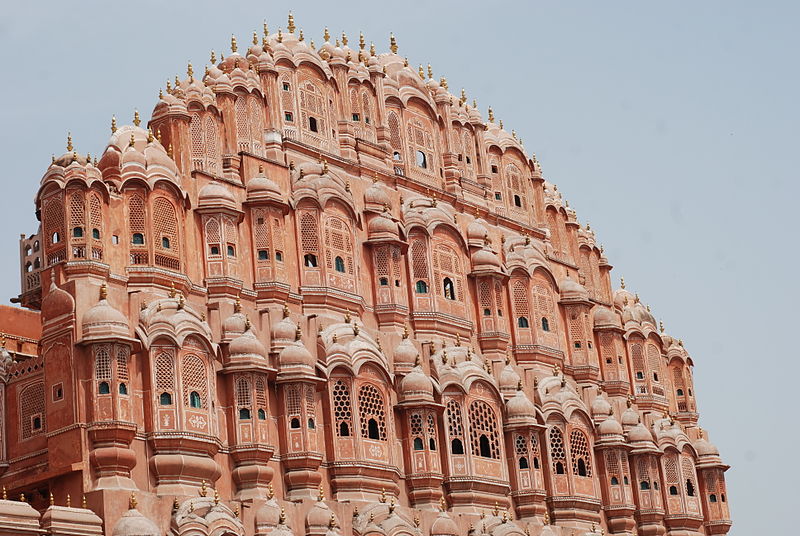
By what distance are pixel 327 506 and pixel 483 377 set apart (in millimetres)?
6901

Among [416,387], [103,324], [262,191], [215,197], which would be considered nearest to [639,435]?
[416,387]

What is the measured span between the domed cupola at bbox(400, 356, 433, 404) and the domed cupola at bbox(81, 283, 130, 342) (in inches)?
325

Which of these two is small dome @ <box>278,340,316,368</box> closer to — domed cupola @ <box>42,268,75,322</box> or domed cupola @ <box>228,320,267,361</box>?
domed cupola @ <box>228,320,267,361</box>

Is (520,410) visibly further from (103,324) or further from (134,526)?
(134,526)

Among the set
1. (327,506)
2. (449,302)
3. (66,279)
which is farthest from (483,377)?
(66,279)

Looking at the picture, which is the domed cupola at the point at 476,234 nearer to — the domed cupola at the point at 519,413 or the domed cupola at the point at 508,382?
the domed cupola at the point at 508,382

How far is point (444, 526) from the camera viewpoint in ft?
129

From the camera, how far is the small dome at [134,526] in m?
32.6

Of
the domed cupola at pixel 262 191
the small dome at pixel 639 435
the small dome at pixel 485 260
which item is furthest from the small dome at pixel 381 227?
the small dome at pixel 639 435

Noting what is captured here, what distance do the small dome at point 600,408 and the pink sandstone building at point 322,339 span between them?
0.19 ft

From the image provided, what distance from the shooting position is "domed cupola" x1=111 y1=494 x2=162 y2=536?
32.7 meters

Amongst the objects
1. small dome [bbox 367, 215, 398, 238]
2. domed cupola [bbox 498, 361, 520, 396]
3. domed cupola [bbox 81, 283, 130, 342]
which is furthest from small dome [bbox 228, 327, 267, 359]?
domed cupola [bbox 498, 361, 520, 396]

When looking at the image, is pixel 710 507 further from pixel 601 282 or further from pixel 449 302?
pixel 449 302

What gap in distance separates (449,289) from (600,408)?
5.92m
